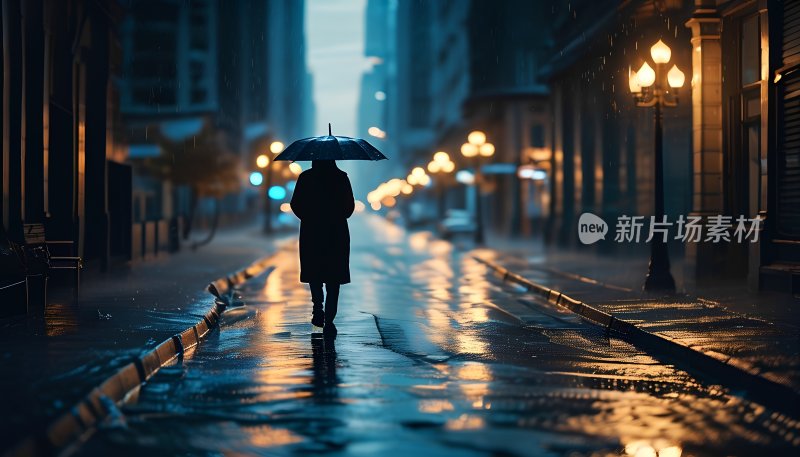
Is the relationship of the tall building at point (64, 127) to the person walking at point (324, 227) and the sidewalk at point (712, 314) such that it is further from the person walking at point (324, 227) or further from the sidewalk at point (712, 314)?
the sidewalk at point (712, 314)

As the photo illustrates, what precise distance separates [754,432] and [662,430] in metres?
0.57

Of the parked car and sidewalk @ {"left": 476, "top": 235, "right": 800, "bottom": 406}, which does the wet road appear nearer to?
sidewalk @ {"left": 476, "top": 235, "right": 800, "bottom": 406}

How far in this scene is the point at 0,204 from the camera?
1512 cm

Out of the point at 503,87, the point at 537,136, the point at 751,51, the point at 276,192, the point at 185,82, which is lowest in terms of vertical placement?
the point at 276,192

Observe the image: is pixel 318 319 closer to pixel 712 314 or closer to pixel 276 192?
pixel 712 314

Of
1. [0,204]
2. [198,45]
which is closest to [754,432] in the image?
[0,204]

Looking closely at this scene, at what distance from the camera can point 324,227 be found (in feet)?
41.6

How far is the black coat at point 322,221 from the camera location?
1261cm

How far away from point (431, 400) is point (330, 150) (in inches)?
208

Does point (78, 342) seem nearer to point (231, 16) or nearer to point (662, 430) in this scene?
point (662, 430)

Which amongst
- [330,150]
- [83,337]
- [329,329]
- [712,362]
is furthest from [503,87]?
[712,362]

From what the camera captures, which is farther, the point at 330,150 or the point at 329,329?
the point at 330,150

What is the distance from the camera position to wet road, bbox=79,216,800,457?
6.59m

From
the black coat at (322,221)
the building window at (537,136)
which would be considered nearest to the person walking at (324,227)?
the black coat at (322,221)
